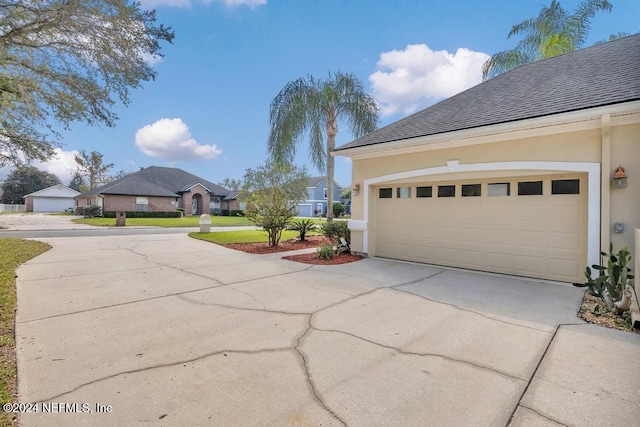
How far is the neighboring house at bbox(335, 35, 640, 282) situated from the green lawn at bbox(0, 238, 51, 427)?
24.5 feet

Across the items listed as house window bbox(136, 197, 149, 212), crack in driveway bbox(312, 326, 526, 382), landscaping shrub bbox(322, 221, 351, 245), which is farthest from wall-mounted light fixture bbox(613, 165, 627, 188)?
house window bbox(136, 197, 149, 212)

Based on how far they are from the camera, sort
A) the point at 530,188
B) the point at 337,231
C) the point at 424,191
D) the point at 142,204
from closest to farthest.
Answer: the point at 530,188 → the point at 424,191 → the point at 337,231 → the point at 142,204

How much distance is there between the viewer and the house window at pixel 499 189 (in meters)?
7.08

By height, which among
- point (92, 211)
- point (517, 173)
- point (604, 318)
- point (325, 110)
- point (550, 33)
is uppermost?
point (550, 33)

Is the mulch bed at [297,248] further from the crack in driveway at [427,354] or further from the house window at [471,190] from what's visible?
the crack in driveway at [427,354]

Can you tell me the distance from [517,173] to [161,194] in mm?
36886

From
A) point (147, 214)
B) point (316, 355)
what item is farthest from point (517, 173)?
point (147, 214)

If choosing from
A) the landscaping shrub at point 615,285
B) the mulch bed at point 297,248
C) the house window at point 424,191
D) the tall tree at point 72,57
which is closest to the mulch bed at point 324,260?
the mulch bed at point 297,248

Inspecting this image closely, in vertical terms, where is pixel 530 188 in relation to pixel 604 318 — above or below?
above

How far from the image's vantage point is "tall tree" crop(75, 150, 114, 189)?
169 ft

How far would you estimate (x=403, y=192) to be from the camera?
29.0ft

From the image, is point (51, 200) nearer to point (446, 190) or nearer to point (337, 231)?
point (337, 231)

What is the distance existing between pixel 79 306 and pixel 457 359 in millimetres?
5089

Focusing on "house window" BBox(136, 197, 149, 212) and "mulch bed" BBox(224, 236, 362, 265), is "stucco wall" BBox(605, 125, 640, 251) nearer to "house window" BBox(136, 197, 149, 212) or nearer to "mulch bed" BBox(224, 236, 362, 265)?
"mulch bed" BBox(224, 236, 362, 265)
